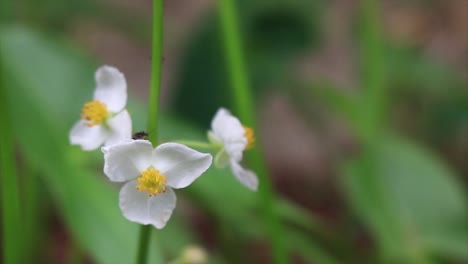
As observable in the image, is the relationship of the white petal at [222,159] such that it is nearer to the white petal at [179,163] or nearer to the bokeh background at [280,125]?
the white petal at [179,163]

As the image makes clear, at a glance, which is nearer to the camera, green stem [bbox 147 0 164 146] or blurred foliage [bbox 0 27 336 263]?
green stem [bbox 147 0 164 146]

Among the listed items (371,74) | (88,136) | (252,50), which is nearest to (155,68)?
(88,136)

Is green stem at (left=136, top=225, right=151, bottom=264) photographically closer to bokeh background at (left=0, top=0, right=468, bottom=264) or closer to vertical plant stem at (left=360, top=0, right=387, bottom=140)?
bokeh background at (left=0, top=0, right=468, bottom=264)

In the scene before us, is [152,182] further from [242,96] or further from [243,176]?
[242,96]

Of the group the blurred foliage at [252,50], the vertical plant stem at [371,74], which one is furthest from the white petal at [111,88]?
the blurred foliage at [252,50]

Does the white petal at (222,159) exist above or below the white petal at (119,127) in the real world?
below

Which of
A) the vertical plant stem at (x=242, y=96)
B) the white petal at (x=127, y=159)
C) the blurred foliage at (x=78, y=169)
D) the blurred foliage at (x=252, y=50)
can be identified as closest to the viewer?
the white petal at (x=127, y=159)

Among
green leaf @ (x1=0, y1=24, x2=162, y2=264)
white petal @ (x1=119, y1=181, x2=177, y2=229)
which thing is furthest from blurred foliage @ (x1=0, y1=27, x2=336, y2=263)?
white petal @ (x1=119, y1=181, x2=177, y2=229)
